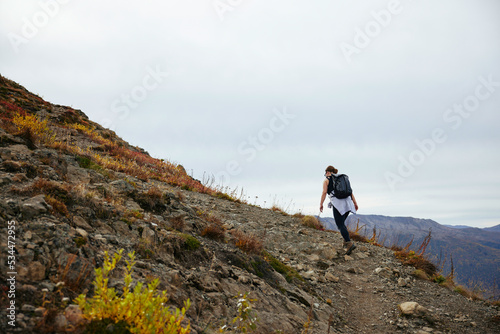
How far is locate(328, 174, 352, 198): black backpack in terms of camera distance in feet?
31.5

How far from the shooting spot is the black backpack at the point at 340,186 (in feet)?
31.5

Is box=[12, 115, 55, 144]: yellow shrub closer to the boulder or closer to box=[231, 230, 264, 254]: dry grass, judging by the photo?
box=[231, 230, 264, 254]: dry grass

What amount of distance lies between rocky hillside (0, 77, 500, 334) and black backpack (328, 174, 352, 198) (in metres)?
2.36

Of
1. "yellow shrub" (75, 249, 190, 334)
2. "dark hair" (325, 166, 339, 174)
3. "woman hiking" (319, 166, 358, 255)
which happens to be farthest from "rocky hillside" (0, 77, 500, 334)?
"dark hair" (325, 166, 339, 174)

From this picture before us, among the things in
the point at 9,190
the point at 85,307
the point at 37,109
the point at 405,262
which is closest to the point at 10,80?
the point at 37,109

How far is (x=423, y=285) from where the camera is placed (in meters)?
8.46

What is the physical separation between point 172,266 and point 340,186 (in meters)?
6.79

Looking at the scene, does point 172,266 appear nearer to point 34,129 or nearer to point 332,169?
point 34,129

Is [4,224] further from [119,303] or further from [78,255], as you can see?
[119,303]

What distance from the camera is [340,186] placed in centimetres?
963

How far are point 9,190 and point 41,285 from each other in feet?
7.60

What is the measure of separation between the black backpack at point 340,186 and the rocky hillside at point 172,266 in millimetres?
2361

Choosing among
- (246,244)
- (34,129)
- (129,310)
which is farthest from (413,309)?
(34,129)

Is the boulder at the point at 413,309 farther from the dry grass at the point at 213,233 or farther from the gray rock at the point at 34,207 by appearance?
the gray rock at the point at 34,207
